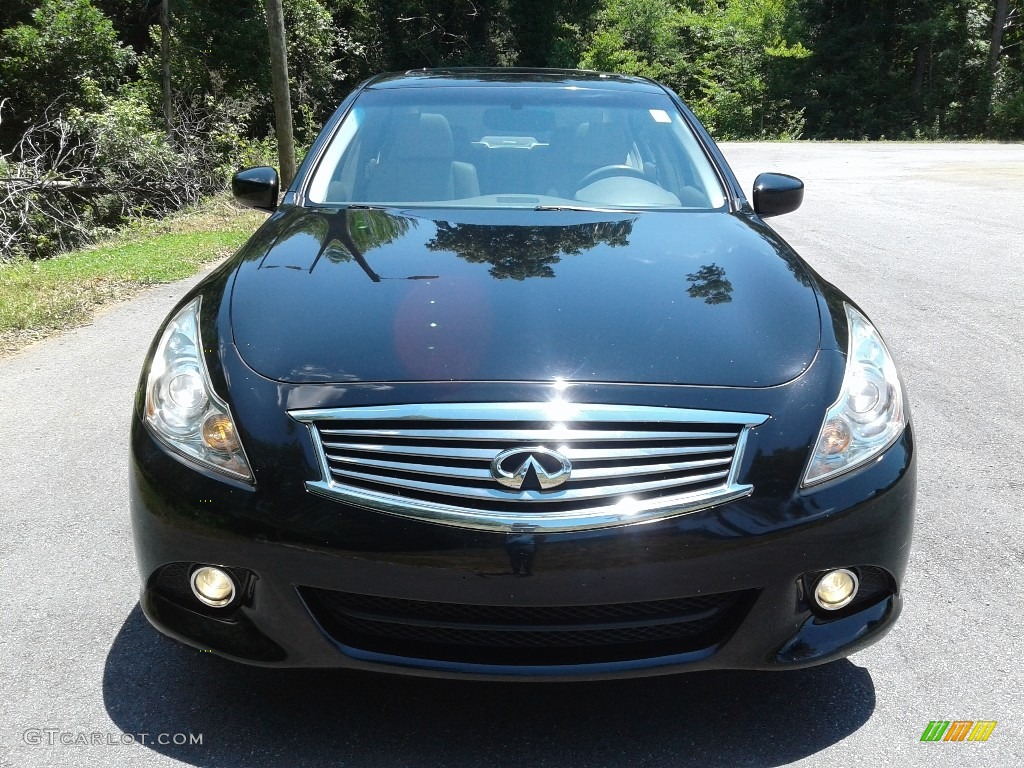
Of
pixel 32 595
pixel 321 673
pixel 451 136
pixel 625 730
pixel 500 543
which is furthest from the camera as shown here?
pixel 451 136

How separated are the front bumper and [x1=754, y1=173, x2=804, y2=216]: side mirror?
71.8 inches

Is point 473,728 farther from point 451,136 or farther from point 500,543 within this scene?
point 451,136

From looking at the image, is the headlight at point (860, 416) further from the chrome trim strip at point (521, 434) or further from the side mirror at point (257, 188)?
the side mirror at point (257, 188)

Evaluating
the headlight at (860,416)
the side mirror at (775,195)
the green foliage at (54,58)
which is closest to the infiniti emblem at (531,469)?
the headlight at (860,416)

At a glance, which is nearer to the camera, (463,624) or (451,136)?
(463,624)

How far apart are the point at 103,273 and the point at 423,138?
5.66 meters

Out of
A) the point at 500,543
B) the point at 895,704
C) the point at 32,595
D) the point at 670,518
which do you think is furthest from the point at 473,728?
the point at 32,595

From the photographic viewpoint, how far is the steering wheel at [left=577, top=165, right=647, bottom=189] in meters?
Result: 3.66

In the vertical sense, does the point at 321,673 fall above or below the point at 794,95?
above

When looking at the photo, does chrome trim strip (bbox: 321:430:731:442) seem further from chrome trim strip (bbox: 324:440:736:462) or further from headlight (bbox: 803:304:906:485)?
headlight (bbox: 803:304:906:485)

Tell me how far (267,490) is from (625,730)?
3.30ft

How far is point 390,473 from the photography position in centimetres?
209

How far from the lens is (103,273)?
28.0 feet

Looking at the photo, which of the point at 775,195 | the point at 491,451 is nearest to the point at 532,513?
the point at 491,451
